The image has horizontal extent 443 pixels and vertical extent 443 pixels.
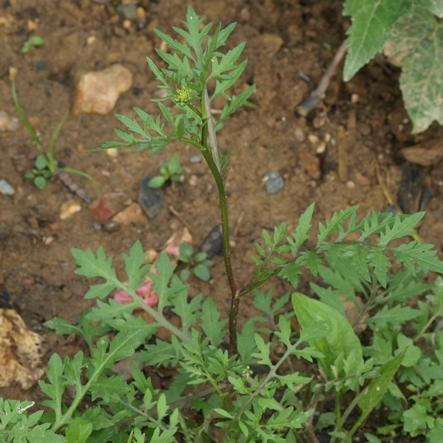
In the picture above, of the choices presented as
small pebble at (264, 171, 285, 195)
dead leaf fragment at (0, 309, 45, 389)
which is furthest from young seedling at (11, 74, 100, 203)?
small pebble at (264, 171, 285, 195)

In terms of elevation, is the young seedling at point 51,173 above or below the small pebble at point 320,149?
below

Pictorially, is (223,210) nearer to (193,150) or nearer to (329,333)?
(329,333)

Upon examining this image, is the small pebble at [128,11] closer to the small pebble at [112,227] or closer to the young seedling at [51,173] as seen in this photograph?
the young seedling at [51,173]

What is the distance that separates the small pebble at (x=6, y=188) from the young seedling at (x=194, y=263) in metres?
0.89

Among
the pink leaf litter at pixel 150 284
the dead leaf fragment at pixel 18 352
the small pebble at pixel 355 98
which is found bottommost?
the dead leaf fragment at pixel 18 352

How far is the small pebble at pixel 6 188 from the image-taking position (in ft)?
10.3

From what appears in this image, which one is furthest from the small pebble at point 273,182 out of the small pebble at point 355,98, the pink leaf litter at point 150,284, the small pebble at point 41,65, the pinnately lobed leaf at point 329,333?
the small pebble at point 41,65

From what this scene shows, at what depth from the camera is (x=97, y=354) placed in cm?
222

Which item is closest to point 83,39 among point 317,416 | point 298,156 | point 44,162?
point 44,162

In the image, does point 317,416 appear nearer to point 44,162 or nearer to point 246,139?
point 246,139

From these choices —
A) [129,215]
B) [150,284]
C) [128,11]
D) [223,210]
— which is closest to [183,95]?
[223,210]

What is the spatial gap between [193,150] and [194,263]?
2.15 ft

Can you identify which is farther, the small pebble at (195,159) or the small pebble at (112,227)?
the small pebble at (195,159)

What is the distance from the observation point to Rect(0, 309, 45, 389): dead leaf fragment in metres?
2.59
